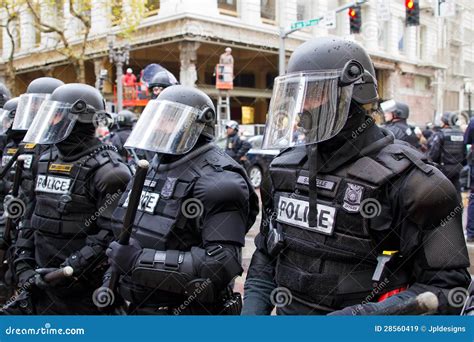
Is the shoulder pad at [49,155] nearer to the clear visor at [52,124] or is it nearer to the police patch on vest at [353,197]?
the clear visor at [52,124]

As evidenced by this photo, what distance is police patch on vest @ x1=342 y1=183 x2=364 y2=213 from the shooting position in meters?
2.03

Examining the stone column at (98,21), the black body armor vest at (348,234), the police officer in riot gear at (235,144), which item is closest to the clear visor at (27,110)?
the black body armor vest at (348,234)

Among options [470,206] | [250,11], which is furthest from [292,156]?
[250,11]

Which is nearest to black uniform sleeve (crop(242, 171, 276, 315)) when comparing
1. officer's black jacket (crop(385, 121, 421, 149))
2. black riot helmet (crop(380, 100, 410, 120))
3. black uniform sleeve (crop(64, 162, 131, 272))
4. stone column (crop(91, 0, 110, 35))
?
black uniform sleeve (crop(64, 162, 131, 272))

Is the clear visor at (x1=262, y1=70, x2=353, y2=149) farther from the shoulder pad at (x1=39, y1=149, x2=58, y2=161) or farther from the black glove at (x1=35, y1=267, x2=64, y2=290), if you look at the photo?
the shoulder pad at (x1=39, y1=149, x2=58, y2=161)

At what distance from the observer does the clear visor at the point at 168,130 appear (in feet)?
9.26

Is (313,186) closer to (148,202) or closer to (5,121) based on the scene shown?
(148,202)

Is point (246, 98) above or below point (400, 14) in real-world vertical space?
below

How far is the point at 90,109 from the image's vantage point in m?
3.69

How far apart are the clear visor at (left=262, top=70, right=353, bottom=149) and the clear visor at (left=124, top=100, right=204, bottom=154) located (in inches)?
25.1
